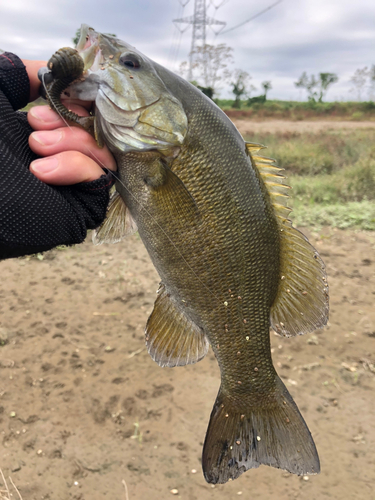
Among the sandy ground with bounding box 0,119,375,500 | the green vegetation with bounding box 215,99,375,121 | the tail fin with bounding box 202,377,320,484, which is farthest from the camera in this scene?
the green vegetation with bounding box 215,99,375,121

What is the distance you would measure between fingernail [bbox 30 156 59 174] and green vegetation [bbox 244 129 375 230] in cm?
578

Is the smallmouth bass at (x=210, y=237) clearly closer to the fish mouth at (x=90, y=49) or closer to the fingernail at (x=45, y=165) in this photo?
the fish mouth at (x=90, y=49)

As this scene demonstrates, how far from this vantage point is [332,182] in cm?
833

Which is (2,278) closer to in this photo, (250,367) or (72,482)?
(72,482)

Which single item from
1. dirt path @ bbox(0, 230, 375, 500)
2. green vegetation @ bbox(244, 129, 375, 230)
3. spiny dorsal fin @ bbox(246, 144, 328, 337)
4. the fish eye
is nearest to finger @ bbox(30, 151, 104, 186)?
the fish eye

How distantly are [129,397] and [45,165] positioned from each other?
2.63 m

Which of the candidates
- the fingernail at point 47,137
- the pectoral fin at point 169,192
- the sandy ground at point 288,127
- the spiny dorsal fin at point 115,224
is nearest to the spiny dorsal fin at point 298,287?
the pectoral fin at point 169,192

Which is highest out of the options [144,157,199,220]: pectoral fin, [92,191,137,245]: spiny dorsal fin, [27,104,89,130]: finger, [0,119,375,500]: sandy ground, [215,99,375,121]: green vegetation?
[215,99,375,121]: green vegetation

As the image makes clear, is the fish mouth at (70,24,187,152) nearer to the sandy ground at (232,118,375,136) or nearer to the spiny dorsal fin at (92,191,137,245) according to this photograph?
the spiny dorsal fin at (92,191,137,245)

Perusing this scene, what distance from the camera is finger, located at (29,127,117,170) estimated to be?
4.29ft

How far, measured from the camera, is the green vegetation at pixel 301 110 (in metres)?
25.7

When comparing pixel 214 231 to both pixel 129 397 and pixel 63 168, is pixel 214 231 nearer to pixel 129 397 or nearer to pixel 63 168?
pixel 63 168

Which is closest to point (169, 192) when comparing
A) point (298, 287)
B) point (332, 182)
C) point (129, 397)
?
point (298, 287)

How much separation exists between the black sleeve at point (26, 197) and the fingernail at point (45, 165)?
0.03m
